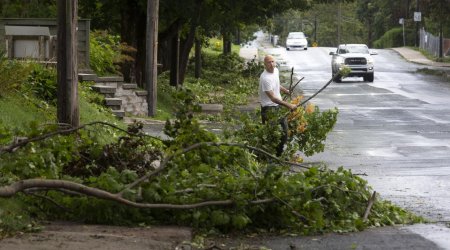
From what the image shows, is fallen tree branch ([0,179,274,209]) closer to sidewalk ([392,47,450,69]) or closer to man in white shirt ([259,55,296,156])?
man in white shirt ([259,55,296,156])

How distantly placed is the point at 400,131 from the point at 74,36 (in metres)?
11.8

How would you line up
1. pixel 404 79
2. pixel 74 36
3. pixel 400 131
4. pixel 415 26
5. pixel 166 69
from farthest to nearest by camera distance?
pixel 415 26 < pixel 404 79 < pixel 166 69 < pixel 400 131 < pixel 74 36

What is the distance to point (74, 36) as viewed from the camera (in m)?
13.4

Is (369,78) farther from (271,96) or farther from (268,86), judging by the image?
(271,96)

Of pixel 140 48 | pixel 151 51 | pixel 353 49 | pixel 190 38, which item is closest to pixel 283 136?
pixel 151 51

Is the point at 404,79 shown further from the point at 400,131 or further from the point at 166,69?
the point at 400,131

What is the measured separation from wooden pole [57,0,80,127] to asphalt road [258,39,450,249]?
3.93 m

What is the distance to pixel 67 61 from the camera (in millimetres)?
13352

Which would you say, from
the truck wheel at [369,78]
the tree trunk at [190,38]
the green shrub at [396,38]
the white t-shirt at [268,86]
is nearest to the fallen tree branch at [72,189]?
the white t-shirt at [268,86]

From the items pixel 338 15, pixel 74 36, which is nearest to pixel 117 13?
pixel 74 36

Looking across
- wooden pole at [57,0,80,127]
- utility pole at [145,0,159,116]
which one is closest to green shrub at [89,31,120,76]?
utility pole at [145,0,159,116]

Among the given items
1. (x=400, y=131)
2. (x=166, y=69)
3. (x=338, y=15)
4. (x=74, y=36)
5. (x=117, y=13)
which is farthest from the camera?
(x=338, y=15)

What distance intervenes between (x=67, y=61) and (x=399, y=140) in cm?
966

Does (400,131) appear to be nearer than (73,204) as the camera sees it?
No
